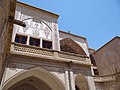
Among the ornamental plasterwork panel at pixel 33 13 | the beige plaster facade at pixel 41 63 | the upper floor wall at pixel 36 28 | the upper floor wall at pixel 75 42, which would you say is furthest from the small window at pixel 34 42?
the upper floor wall at pixel 75 42

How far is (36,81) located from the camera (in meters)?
10.7

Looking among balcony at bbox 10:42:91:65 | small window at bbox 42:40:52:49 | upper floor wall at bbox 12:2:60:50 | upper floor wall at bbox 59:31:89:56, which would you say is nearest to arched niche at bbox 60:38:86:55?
upper floor wall at bbox 59:31:89:56

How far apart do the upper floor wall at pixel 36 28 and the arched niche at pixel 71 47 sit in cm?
238

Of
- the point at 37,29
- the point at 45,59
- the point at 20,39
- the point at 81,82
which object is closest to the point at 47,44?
the point at 37,29

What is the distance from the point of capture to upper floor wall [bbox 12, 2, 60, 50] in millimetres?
10344

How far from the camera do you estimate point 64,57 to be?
989 centimetres

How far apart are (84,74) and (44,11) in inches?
297

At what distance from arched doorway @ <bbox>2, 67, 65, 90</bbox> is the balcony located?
1.12 meters

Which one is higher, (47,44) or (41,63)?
(47,44)

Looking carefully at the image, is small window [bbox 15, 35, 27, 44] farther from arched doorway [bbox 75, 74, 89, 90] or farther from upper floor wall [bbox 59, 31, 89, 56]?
arched doorway [bbox 75, 74, 89, 90]

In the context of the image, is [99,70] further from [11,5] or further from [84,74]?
[11,5]

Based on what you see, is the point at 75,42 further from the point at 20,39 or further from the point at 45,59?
the point at 20,39

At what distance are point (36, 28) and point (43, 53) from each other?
3193 mm

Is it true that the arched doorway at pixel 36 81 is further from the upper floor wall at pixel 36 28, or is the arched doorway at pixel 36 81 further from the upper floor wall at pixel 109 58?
the upper floor wall at pixel 109 58
